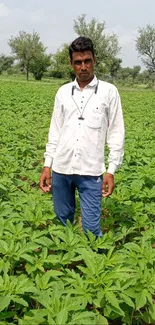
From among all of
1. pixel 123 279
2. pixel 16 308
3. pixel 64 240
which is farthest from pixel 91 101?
pixel 16 308

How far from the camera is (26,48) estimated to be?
206ft

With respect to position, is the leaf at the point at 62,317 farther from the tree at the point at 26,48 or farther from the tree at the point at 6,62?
the tree at the point at 6,62

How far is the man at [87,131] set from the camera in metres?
3.11

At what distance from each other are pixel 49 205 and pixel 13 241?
3.87ft

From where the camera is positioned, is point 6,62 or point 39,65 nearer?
point 39,65

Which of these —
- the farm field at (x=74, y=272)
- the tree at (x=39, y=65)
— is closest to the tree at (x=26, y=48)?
the tree at (x=39, y=65)

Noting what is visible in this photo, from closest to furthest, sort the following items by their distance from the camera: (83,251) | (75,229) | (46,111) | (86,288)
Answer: (86,288) < (83,251) < (75,229) < (46,111)

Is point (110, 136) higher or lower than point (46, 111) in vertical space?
higher

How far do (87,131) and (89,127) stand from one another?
0.04 metres

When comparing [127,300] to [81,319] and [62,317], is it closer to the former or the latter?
[81,319]

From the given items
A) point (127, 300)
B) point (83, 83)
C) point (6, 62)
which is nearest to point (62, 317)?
point (127, 300)

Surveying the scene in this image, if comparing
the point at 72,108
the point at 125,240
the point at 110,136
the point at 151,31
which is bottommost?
the point at 125,240

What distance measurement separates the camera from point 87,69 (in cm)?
304

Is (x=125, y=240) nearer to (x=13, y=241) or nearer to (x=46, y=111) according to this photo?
(x=13, y=241)
